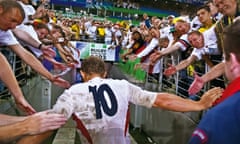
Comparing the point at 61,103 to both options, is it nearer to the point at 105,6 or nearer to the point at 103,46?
the point at 103,46

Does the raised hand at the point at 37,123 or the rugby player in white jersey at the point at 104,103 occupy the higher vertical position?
the raised hand at the point at 37,123

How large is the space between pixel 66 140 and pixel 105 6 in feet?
75.7

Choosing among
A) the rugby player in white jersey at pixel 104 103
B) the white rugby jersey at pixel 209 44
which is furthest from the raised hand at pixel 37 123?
the white rugby jersey at pixel 209 44

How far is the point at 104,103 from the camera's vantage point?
8.39ft

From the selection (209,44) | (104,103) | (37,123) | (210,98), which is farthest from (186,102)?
(209,44)

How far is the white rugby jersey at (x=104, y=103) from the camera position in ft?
8.27

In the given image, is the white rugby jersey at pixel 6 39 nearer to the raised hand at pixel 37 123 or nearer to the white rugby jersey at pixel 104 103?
the white rugby jersey at pixel 104 103

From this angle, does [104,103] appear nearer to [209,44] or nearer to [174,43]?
[209,44]

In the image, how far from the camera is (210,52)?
3832mm

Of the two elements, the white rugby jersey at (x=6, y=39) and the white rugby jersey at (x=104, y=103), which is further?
the white rugby jersey at (x=6, y=39)

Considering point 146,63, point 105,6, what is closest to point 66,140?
point 146,63

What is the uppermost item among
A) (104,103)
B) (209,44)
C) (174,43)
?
(209,44)

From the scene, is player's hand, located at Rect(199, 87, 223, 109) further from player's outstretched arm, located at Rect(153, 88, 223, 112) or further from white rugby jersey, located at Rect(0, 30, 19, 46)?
white rugby jersey, located at Rect(0, 30, 19, 46)

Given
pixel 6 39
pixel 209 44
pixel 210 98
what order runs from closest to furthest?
pixel 210 98 < pixel 6 39 < pixel 209 44
